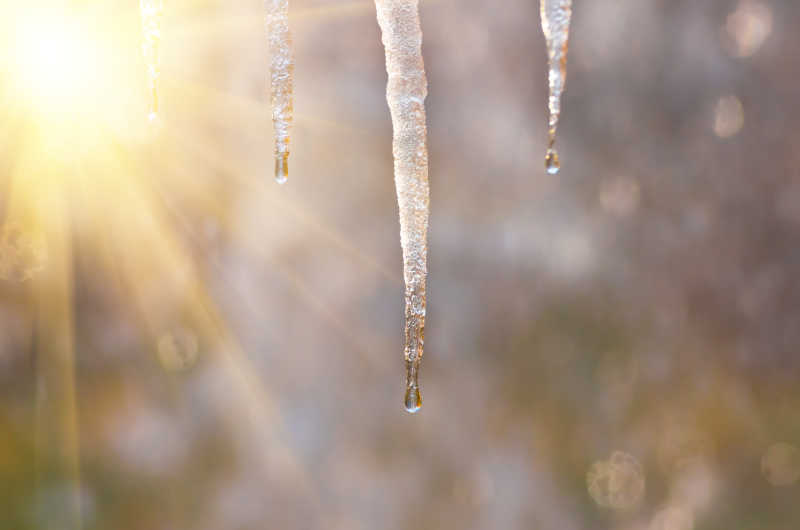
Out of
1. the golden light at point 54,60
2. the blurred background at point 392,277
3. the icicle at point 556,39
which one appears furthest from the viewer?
the blurred background at point 392,277

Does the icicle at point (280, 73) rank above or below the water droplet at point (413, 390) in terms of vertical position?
above

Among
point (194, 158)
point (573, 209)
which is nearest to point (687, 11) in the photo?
point (573, 209)

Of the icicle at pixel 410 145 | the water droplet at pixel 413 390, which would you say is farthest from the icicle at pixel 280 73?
the water droplet at pixel 413 390

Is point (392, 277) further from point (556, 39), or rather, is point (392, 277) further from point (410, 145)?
point (556, 39)

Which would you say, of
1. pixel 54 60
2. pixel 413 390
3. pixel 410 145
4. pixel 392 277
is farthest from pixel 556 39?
pixel 54 60

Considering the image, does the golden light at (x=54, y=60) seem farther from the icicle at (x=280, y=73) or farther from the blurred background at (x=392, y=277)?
the icicle at (x=280, y=73)

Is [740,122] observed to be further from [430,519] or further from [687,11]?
[430,519]
